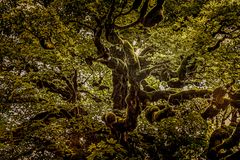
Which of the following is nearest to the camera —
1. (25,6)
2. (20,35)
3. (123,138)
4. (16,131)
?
(25,6)

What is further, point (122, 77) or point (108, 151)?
point (122, 77)

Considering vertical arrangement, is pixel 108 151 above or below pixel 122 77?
below

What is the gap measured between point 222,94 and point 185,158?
3268mm

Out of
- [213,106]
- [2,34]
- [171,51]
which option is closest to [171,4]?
[171,51]

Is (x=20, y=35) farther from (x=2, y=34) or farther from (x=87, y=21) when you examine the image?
(x=87, y=21)

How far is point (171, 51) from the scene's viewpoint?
1262 cm

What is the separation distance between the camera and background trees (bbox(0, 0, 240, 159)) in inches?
392

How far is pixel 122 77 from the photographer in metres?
12.1

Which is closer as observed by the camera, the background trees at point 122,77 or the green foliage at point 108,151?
the background trees at point 122,77

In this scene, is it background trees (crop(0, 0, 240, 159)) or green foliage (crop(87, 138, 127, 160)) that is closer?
background trees (crop(0, 0, 240, 159))

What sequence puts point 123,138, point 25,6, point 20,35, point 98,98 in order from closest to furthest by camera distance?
point 25,6, point 20,35, point 123,138, point 98,98

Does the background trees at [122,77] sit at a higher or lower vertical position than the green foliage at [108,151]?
higher

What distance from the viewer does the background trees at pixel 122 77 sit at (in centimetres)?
997

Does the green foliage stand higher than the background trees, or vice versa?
the background trees
